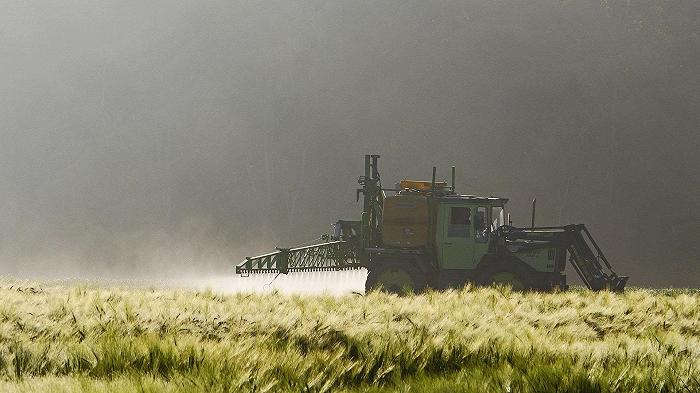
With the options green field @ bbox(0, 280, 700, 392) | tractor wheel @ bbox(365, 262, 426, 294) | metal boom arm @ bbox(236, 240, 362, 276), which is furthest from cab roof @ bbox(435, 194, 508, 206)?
green field @ bbox(0, 280, 700, 392)

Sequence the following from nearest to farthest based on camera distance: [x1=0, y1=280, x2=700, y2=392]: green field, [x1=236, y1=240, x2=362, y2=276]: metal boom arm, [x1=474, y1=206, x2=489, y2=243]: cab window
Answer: [x1=0, y1=280, x2=700, y2=392]: green field < [x1=474, y1=206, x2=489, y2=243]: cab window < [x1=236, y1=240, x2=362, y2=276]: metal boom arm

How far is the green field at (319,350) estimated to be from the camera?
16.9 ft

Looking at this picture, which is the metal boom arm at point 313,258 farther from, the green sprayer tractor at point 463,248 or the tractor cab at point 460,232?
the tractor cab at point 460,232

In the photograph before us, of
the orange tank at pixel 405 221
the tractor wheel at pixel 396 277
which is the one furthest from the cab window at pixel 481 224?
the tractor wheel at pixel 396 277

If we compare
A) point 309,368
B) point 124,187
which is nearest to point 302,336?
point 309,368

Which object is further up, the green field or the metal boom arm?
the green field

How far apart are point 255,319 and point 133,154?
189882 millimetres

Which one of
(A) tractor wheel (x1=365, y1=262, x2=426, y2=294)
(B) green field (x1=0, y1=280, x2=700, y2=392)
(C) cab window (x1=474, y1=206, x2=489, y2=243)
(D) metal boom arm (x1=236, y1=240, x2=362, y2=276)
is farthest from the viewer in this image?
(D) metal boom arm (x1=236, y1=240, x2=362, y2=276)

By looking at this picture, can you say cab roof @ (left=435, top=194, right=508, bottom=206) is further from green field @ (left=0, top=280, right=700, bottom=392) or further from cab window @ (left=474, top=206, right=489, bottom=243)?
green field @ (left=0, top=280, right=700, bottom=392)

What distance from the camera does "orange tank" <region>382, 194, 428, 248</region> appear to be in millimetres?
19906

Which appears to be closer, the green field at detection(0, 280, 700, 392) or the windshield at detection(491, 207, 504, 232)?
the green field at detection(0, 280, 700, 392)

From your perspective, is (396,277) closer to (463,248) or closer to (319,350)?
(463,248)

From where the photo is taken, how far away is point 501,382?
17.0 feet

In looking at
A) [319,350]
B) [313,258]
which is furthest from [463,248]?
[319,350]
